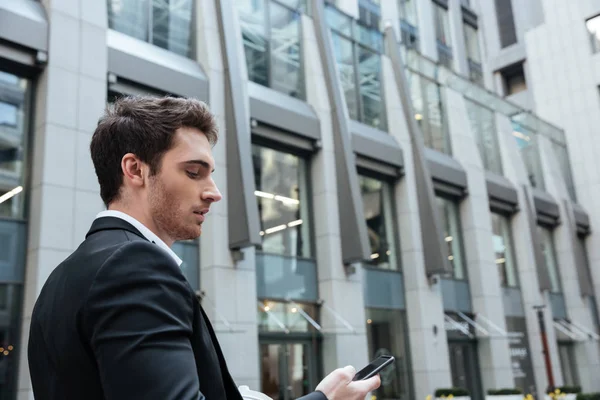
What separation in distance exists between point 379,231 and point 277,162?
5.37m

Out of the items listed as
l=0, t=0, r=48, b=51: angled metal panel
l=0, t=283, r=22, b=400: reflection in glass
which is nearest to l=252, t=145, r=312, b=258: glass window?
l=0, t=0, r=48, b=51: angled metal panel

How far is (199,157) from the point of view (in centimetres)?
183

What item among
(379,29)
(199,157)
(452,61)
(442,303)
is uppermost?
(452,61)

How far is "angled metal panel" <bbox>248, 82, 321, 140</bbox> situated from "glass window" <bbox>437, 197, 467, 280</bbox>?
8352 millimetres

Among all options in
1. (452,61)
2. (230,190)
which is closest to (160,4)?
(230,190)

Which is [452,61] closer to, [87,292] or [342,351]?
[342,351]

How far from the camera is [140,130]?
5.90 ft

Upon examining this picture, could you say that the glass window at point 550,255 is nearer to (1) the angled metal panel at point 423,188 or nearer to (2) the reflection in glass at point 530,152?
(2) the reflection in glass at point 530,152

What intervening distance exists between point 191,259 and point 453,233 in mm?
13438

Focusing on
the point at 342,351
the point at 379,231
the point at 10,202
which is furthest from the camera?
the point at 379,231

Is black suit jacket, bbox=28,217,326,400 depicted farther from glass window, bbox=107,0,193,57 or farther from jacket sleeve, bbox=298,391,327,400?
glass window, bbox=107,0,193,57

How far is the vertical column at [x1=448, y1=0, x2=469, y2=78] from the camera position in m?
37.1

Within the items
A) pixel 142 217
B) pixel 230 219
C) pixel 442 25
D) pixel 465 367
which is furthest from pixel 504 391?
pixel 442 25

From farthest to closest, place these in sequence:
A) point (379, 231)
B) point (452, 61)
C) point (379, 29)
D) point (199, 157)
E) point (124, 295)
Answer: point (452, 61), point (379, 29), point (379, 231), point (199, 157), point (124, 295)
